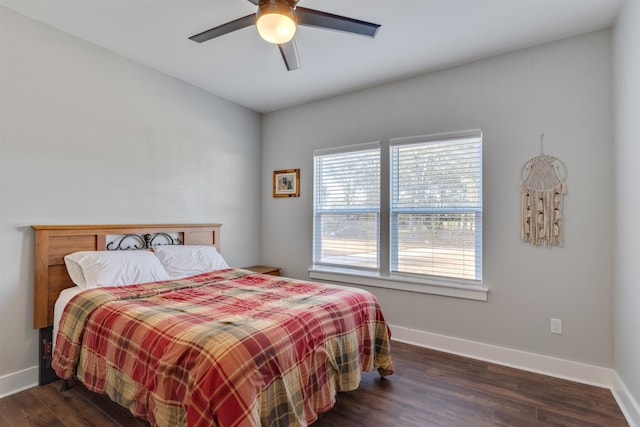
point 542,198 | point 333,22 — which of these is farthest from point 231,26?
point 542,198

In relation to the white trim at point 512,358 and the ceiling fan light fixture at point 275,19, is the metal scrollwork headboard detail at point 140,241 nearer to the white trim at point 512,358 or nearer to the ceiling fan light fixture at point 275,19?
the ceiling fan light fixture at point 275,19

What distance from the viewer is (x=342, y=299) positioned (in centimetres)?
226

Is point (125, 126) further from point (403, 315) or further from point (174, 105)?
point (403, 315)

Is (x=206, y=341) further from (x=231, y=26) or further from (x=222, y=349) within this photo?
(x=231, y=26)

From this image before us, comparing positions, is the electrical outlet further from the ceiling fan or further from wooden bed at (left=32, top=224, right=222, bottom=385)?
wooden bed at (left=32, top=224, right=222, bottom=385)

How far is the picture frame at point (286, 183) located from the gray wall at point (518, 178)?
1143 millimetres

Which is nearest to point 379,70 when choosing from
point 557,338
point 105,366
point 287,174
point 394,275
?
point 287,174

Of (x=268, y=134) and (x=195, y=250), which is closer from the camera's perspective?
(x=195, y=250)

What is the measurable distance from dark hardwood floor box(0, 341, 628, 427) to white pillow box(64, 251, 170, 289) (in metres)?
0.78

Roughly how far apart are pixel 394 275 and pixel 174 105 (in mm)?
2926

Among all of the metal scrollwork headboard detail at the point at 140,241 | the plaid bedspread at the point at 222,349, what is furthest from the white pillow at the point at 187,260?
the plaid bedspread at the point at 222,349

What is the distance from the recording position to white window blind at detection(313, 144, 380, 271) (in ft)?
11.7

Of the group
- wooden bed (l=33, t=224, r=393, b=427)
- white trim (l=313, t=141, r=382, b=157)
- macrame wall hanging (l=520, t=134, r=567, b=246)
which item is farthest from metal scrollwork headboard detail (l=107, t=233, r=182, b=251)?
macrame wall hanging (l=520, t=134, r=567, b=246)

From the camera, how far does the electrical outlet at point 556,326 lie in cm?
258
